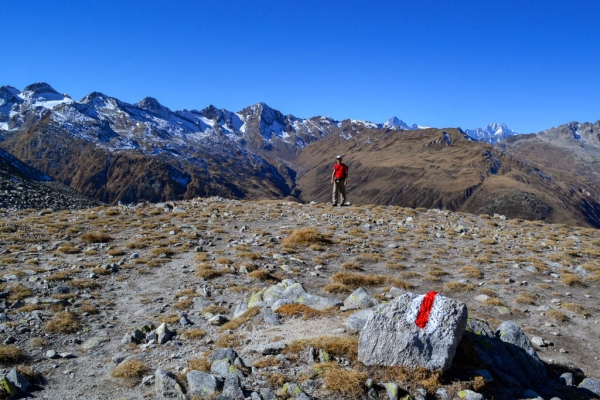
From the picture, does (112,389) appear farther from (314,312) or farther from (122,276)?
(122,276)

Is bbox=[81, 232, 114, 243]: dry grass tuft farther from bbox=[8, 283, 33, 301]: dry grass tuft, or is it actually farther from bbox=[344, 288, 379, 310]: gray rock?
bbox=[344, 288, 379, 310]: gray rock

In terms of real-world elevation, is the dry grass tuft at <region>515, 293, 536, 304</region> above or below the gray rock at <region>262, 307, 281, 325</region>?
above

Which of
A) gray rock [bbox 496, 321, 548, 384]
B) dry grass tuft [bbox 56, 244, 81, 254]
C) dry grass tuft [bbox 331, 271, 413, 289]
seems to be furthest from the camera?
dry grass tuft [bbox 56, 244, 81, 254]

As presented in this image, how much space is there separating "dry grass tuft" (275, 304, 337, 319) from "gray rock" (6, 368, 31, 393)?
6.25 m

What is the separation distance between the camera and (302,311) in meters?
11.0

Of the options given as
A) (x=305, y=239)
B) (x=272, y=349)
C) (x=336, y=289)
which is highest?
(x=305, y=239)

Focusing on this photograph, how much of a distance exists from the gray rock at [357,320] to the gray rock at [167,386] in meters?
4.31

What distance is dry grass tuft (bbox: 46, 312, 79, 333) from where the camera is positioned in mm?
10695

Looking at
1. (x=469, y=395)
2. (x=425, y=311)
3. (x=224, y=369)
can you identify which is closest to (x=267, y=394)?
(x=224, y=369)

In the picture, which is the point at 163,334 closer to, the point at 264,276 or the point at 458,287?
the point at 264,276

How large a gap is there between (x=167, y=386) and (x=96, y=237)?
49.7 feet

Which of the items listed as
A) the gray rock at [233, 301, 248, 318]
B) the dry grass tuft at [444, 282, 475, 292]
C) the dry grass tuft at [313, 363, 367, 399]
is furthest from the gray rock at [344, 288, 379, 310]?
the dry grass tuft at [444, 282, 475, 292]

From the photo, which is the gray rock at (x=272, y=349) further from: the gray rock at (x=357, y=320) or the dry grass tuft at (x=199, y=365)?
the gray rock at (x=357, y=320)

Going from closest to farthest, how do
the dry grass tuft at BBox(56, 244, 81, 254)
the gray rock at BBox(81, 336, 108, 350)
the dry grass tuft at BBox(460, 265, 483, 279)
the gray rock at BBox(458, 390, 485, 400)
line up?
the gray rock at BBox(458, 390, 485, 400)
the gray rock at BBox(81, 336, 108, 350)
the dry grass tuft at BBox(460, 265, 483, 279)
the dry grass tuft at BBox(56, 244, 81, 254)
